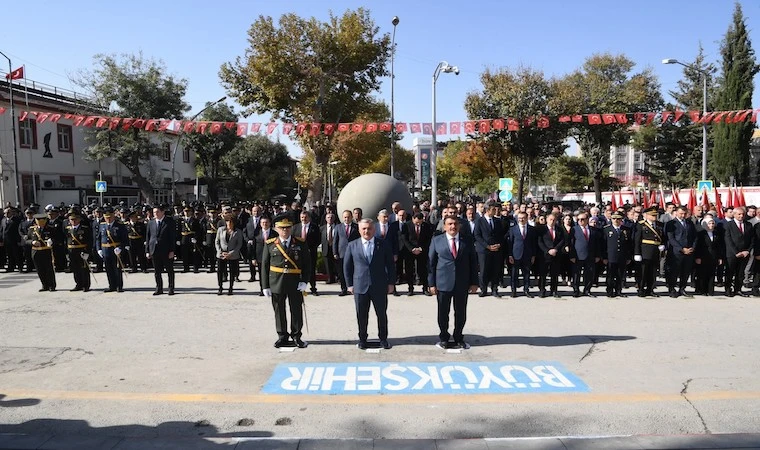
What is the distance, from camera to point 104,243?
11156 mm

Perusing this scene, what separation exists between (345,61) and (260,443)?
23232 mm

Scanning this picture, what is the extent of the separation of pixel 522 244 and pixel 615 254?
1899 mm

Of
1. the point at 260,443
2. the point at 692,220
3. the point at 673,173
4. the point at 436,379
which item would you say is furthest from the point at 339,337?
the point at 673,173

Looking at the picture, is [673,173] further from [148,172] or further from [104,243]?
[104,243]

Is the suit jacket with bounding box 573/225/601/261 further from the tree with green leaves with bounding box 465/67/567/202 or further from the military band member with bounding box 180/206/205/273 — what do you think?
the tree with green leaves with bounding box 465/67/567/202

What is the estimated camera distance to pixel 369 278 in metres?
6.89

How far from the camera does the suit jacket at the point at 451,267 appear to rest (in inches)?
273

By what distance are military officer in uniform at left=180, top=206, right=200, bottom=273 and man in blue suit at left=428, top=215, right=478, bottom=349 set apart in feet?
29.6

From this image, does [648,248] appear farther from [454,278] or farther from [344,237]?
[344,237]

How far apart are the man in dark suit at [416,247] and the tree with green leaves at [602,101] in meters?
23.7

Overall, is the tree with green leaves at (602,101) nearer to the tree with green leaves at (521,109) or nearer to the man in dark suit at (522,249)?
the tree with green leaves at (521,109)

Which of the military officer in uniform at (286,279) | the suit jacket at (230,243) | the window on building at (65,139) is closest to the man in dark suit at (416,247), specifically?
the suit jacket at (230,243)

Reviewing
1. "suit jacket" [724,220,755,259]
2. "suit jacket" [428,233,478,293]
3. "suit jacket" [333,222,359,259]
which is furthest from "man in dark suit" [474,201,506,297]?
"suit jacket" [724,220,755,259]

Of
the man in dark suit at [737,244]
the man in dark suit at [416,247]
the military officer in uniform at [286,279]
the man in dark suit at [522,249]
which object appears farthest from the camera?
the man in dark suit at [416,247]
